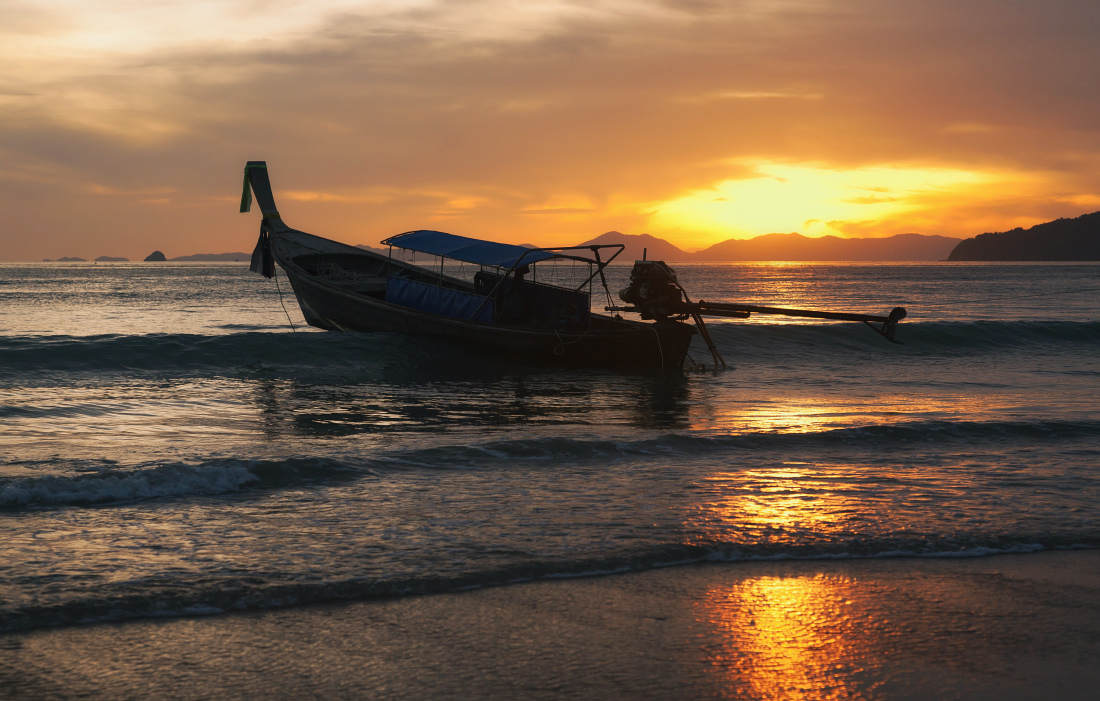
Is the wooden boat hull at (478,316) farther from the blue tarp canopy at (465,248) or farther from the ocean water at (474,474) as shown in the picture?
the ocean water at (474,474)

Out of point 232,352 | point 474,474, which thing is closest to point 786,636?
point 474,474

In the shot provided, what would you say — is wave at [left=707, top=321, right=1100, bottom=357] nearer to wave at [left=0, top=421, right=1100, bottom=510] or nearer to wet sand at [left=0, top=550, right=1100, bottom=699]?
wave at [left=0, top=421, right=1100, bottom=510]

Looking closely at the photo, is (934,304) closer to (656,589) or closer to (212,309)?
(212,309)

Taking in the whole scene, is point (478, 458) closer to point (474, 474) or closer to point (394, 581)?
point (474, 474)

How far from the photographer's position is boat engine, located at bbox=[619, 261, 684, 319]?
1792 cm

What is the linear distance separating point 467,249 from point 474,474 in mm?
11652

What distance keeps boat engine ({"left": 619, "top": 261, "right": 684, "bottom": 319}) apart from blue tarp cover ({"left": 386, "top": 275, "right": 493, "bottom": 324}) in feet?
11.8

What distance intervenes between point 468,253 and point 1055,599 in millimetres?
15398

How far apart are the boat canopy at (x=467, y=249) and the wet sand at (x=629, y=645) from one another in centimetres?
1368

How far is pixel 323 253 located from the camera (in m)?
25.2

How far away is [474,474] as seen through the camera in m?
8.30

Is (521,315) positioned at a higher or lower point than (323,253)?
lower

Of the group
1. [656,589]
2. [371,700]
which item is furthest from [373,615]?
[656,589]

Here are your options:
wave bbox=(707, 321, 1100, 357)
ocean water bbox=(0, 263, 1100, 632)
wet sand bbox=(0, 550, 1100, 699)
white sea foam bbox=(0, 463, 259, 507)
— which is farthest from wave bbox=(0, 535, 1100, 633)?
wave bbox=(707, 321, 1100, 357)
